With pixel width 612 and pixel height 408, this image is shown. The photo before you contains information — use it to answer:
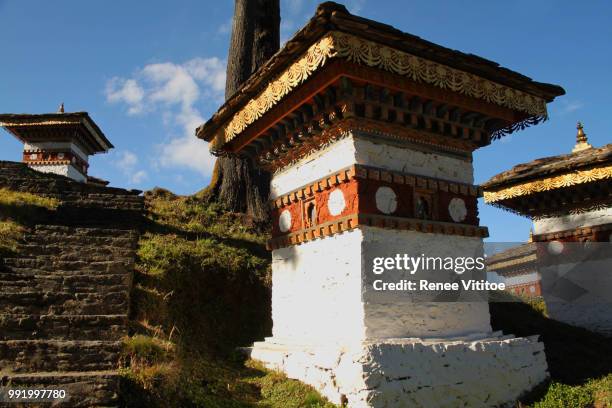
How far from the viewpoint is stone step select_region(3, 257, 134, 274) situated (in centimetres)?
680

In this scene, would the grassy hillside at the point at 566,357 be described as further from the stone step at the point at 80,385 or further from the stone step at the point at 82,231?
the stone step at the point at 82,231

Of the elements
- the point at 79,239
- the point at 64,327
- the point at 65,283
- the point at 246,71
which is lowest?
the point at 64,327

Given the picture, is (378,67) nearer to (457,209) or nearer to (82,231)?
(457,209)

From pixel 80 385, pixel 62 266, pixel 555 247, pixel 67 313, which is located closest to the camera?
pixel 80 385

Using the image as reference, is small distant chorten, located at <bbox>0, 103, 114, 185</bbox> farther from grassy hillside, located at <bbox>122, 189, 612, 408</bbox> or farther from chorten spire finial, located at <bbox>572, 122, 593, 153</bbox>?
chorten spire finial, located at <bbox>572, 122, 593, 153</bbox>

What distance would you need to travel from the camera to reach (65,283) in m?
6.37

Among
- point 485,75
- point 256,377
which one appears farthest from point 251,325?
point 485,75

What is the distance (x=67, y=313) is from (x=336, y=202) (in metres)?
3.46

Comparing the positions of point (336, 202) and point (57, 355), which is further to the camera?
point (336, 202)

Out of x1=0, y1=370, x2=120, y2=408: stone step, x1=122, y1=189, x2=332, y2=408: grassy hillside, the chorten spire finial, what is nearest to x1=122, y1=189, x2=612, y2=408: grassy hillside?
x1=122, y1=189, x2=332, y2=408: grassy hillside

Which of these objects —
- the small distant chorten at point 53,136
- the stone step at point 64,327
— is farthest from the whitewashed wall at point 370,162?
the small distant chorten at point 53,136

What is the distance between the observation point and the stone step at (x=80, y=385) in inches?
161

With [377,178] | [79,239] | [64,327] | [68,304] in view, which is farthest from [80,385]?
[79,239]

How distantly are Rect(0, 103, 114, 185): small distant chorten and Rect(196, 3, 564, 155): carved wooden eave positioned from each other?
15.3 m
